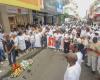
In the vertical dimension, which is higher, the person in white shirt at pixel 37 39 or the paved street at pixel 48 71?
the person in white shirt at pixel 37 39

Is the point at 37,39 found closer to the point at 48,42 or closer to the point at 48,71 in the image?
the point at 48,42

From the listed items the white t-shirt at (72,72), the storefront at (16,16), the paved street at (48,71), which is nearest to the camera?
the white t-shirt at (72,72)

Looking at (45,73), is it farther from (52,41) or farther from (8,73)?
(52,41)

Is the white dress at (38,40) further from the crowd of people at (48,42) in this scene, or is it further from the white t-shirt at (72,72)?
the white t-shirt at (72,72)

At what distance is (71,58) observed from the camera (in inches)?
201

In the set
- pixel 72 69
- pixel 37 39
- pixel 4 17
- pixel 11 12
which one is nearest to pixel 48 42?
pixel 37 39

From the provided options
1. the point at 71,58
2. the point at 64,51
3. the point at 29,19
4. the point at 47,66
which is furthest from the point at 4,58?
the point at 29,19

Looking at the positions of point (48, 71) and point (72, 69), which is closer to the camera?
point (72, 69)

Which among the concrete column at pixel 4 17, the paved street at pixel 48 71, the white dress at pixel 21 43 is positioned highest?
the concrete column at pixel 4 17

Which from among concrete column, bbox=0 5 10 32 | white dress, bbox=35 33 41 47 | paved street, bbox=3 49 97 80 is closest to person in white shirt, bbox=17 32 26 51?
paved street, bbox=3 49 97 80

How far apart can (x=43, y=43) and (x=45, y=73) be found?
9008mm

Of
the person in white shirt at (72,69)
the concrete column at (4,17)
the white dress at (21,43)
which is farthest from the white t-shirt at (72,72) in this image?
the concrete column at (4,17)

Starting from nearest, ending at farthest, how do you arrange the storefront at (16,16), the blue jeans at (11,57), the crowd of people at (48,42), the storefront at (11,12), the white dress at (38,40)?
the crowd of people at (48,42), the blue jeans at (11,57), the white dress at (38,40), the storefront at (11,12), the storefront at (16,16)

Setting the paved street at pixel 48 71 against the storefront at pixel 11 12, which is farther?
the storefront at pixel 11 12
